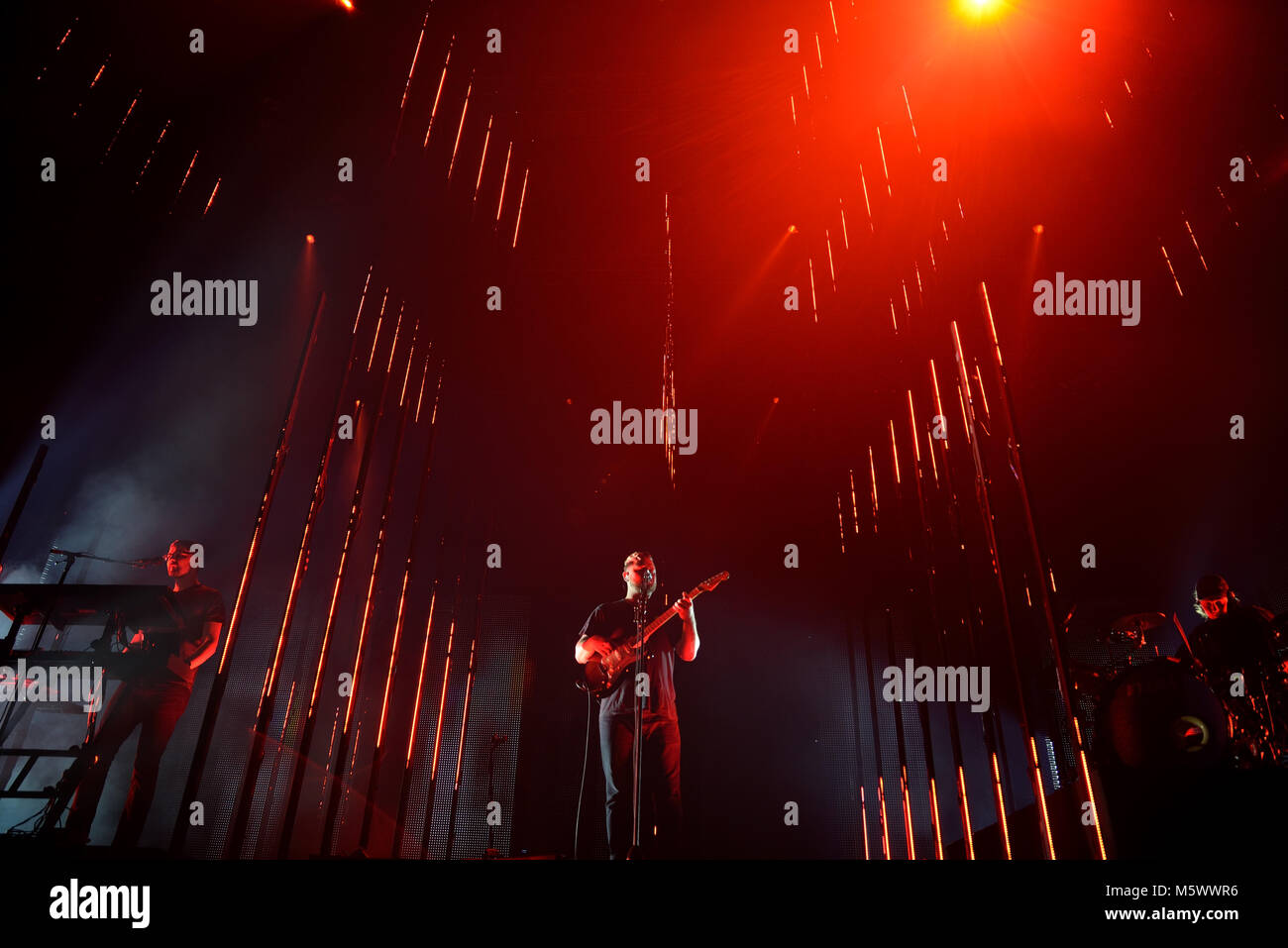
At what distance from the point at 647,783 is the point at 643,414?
392cm

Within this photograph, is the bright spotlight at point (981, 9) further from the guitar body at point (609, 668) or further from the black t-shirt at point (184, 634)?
the black t-shirt at point (184, 634)

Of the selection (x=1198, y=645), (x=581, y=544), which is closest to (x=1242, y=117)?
(x=1198, y=645)

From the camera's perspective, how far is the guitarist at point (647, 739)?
10.6 ft

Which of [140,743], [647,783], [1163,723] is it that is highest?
[1163,723]

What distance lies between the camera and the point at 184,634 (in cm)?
307

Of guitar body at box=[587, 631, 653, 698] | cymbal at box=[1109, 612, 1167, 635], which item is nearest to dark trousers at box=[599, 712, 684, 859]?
guitar body at box=[587, 631, 653, 698]

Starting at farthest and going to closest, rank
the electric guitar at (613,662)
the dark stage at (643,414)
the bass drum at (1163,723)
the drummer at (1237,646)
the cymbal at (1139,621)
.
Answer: the cymbal at (1139,621), the electric guitar at (613,662), the drummer at (1237,646), the dark stage at (643,414), the bass drum at (1163,723)

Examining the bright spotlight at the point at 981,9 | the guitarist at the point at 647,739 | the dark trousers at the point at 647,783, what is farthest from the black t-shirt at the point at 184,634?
the bright spotlight at the point at 981,9

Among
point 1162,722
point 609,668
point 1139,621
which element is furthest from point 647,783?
point 1139,621

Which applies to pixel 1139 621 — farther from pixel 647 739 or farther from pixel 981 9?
pixel 981 9

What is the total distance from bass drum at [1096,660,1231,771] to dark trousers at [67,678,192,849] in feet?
12.8

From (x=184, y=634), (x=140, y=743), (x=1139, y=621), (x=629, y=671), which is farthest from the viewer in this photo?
(x=1139, y=621)

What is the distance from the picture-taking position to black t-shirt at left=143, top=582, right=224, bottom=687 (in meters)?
2.96
